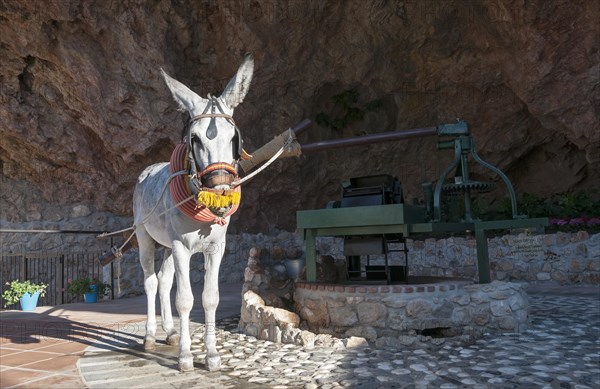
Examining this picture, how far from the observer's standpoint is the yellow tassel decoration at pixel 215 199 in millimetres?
3445

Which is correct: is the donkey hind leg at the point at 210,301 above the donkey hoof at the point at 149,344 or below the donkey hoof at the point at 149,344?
above

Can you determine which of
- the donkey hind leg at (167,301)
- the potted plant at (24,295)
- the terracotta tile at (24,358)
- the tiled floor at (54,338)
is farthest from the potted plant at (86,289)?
the donkey hind leg at (167,301)

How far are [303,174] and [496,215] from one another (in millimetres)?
5571

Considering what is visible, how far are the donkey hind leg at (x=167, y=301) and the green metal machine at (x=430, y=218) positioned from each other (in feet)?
5.63

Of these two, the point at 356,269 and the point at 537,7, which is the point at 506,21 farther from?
the point at 356,269

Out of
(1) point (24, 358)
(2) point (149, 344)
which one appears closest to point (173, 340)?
(2) point (149, 344)

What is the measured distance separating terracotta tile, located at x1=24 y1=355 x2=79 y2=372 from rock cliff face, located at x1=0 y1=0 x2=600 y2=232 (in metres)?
7.22

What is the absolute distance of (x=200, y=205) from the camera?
3764 millimetres

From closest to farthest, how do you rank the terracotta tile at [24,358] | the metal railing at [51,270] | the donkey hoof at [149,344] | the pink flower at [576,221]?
the terracotta tile at [24,358]
the donkey hoof at [149,344]
the pink flower at [576,221]
the metal railing at [51,270]

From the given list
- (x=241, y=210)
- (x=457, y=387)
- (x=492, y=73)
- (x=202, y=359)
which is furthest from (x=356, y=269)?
(x=492, y=73)

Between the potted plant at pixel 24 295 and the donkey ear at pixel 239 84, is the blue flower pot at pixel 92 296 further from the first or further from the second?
the donkey ear at pixel 239 84

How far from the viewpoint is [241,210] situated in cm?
1296

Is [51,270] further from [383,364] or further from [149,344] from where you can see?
[383,364]

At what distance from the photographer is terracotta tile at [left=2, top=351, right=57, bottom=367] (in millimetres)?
4355
